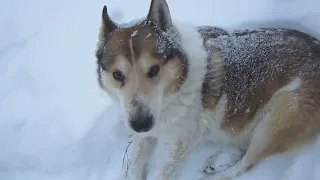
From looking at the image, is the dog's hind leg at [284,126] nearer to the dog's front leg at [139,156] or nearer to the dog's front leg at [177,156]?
the dog's front leg at [177,156]

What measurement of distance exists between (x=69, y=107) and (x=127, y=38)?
1448mm

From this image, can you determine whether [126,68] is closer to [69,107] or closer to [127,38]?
[127,38]

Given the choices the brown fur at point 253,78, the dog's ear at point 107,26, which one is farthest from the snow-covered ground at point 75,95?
the dog's ear at point 107,26

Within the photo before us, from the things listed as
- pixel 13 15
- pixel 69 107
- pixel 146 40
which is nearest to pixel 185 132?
pixel 146 40

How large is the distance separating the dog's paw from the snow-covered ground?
7cm

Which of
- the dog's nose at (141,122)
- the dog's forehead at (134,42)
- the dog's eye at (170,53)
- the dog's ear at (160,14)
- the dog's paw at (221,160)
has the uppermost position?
the dog's ear at (160,14)

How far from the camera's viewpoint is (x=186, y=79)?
3.27 meters

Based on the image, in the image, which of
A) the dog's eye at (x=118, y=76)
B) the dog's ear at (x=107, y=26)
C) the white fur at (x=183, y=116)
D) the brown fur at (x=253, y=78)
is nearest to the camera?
the dog's eye at (x=118, y=76)

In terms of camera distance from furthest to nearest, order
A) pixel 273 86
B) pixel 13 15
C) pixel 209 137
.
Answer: pixel 13 15
pixel 209 137
pixel 273 86

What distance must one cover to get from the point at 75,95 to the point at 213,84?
1.47 meters

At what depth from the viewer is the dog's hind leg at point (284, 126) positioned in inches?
132

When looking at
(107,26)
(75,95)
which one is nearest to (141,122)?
(107,26)

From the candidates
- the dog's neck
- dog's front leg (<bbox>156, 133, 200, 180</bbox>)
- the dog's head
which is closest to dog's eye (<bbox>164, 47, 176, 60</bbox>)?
the dog's head

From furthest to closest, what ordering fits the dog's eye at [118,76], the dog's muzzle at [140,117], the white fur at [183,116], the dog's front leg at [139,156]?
the dog's front leg at [139,156]
the white fur at [183,116]
the dog's eye at [118,76]
the dog's muzzle at [140,117]
